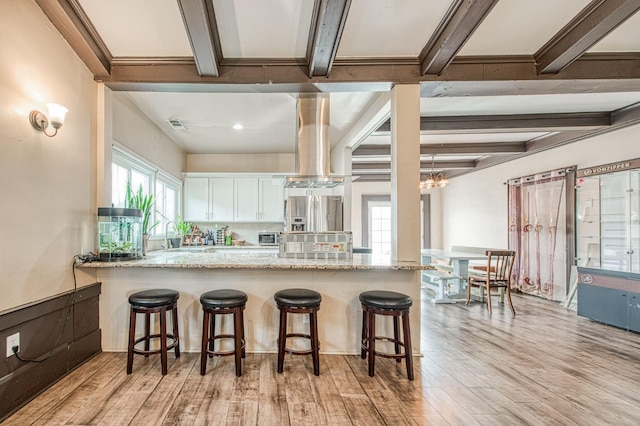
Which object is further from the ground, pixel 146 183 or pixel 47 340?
pixel 146 183

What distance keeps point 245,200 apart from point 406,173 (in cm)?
379

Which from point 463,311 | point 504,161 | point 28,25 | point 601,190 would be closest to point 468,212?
point 504,161

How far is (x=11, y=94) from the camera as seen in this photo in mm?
2008

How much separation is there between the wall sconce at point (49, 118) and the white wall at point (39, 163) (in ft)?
0.13

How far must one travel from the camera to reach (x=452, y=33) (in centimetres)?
234

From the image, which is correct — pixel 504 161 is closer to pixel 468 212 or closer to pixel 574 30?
pixel 468 212

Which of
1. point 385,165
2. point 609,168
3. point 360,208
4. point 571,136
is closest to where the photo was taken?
point 609,168

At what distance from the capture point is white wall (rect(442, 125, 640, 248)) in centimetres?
433

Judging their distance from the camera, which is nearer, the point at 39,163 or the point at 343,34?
the point at 39,163

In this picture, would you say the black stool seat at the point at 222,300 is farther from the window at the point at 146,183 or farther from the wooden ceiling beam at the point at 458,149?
the wooden ceiling beam at the point at 458,149

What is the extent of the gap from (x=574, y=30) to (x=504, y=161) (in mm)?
4334

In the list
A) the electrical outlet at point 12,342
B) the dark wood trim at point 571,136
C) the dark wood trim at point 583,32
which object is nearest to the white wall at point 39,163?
the electrical outlet at point 12,342

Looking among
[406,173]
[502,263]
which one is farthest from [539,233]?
[406,173]

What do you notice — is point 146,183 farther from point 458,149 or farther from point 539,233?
point 539,233
